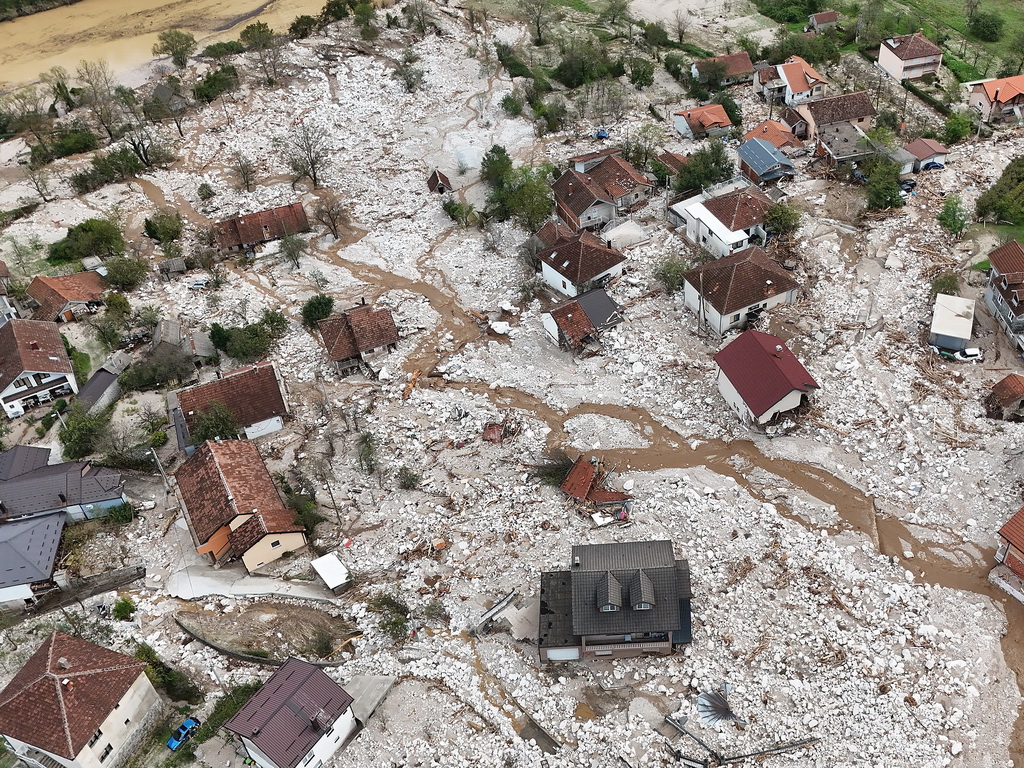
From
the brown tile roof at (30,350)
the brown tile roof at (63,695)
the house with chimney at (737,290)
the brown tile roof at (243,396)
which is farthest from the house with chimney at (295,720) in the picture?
the house with chimney at (737,290)

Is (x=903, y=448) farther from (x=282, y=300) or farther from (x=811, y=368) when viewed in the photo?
A: (x=282, y=300)

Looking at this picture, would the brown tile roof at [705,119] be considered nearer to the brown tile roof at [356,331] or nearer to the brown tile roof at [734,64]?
the brown tile roof at [734,64]

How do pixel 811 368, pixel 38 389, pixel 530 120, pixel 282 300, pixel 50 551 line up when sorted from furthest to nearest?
pixel 530 120 → pixel 282 300 → pixel 38 389 → pixel 811 368 → pixel 50 551

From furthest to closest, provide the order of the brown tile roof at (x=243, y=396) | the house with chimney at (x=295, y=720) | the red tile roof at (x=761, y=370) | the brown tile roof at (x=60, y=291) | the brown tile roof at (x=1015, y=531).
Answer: the brown tile roof at (x=60, y=291)
the brown tile roof at (x=243, y=396)
the red tile roof at (x=761, y=370)
the brown tile roof at (x=1015, y=531)
the house with chimney at (x=295, y=720)

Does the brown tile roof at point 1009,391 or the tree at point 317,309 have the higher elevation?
the tree at point 317,309

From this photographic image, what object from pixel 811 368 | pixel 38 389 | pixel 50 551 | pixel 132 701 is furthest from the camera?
pixel 38 389

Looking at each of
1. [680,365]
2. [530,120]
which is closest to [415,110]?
[530,120]

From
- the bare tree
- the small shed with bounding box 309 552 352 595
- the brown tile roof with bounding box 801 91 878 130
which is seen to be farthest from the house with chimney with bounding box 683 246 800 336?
the bare tree
